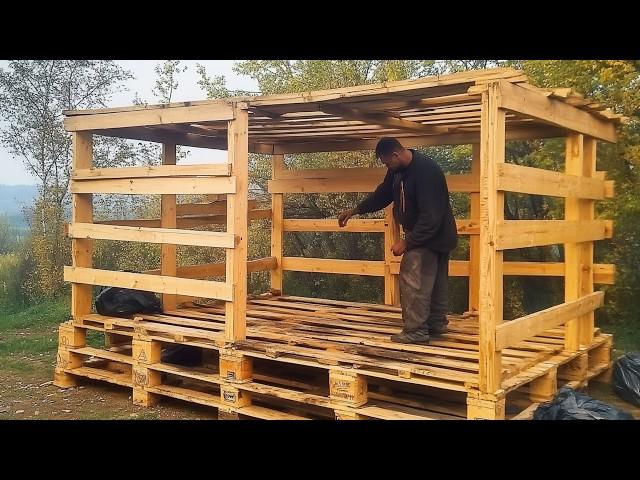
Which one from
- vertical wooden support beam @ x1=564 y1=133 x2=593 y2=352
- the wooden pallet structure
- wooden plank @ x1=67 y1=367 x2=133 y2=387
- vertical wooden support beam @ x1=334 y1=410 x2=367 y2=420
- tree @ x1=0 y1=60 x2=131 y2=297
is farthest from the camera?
tree @ x1=0 y1=60 x2=131 y2=297

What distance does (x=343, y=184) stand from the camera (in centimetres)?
877

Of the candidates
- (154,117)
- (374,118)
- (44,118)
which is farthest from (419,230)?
(44,118)

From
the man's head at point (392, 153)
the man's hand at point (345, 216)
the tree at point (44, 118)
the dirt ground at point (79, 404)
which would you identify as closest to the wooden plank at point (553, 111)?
the man's head at point (392, 153)

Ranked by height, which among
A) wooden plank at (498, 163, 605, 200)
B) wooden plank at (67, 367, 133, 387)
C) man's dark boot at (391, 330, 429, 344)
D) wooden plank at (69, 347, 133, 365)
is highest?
wooden plank at (498, 163, 605, 200)

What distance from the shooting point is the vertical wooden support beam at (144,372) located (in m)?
6.67

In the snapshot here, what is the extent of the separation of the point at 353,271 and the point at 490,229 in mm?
4209

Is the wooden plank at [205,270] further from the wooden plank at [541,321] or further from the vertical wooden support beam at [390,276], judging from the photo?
the wooden plank at [541,321]

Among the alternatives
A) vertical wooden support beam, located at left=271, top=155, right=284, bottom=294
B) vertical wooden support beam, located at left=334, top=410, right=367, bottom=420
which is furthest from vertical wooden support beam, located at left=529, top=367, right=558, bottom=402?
vertical wooden support beam, located at left=271, top=155, right=284, bottom=294

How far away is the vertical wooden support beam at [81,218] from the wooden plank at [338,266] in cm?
281

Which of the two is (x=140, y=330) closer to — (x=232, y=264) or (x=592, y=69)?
(x=232, y=264)

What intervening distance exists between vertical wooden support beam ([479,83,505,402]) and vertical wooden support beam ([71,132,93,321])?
445 centimetres

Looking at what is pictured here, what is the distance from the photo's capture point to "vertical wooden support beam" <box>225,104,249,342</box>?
6.07 meters

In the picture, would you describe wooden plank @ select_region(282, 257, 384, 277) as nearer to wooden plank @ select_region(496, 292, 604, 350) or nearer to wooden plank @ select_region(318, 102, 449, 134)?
wooden plank @ select_region(318, 102, 449, 134)
